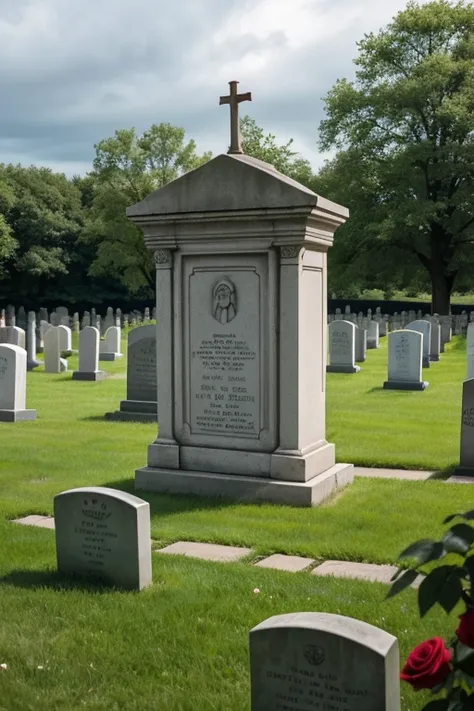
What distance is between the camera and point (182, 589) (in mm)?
5133

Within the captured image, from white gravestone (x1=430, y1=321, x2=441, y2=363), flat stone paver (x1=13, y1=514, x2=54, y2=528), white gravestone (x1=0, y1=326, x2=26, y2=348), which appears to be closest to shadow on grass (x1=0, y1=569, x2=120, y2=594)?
flat stone paver (x1=13, y1=514, x2=54, y2=528)

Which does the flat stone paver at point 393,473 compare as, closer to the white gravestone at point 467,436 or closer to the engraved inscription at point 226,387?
the white gravestone at point 467,436

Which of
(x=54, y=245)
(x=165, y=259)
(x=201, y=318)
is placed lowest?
(x=201, y=318)

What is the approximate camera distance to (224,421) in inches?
319

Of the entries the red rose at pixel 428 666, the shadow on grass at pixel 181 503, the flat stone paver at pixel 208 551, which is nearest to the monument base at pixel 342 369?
the shadow on grass at pixel 181 503

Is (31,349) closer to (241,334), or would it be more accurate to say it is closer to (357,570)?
(241,334)

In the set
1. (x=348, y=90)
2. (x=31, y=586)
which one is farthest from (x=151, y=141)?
(x=31, y=586)

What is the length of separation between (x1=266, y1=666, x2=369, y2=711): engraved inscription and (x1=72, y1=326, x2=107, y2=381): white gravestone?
16.6 metres

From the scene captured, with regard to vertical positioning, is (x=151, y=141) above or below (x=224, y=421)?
above

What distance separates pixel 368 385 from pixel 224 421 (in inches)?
397

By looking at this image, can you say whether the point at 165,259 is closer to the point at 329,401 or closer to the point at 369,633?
the point at 369,633

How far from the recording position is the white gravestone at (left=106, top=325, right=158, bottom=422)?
13469 millimetres

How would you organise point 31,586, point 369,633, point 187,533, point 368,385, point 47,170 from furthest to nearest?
point 47,170 < point 368,385 < point 187,533 < point 31,586 < point 369,633

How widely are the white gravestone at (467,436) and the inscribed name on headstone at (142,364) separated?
6.13 meters
